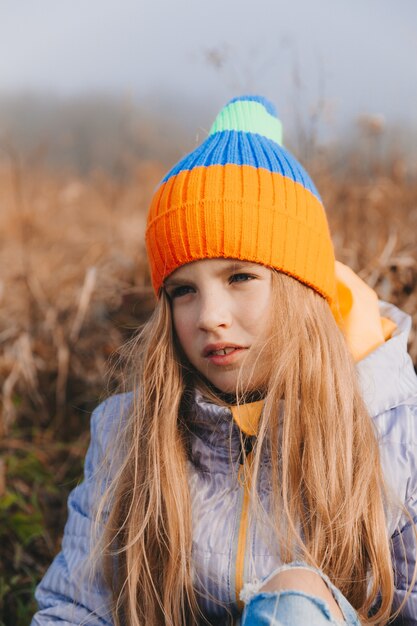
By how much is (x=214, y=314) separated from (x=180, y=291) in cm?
23

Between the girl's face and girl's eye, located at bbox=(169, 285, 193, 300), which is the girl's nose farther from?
girl's eye, located at bbox=(169, 285, 193, 300)

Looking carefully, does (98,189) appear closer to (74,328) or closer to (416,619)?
(74,328)

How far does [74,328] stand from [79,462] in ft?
2.21

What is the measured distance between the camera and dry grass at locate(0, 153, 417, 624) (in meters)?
2.86

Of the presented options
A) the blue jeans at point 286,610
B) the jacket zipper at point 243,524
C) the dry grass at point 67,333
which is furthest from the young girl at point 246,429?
the dry grass at point 67,333

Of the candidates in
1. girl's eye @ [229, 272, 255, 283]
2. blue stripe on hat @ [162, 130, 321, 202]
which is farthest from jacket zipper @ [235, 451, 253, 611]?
blue stripe on hat @ [162, 130, 321, 202]

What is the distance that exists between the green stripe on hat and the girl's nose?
59 centimetres

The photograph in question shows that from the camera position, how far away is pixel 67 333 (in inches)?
139

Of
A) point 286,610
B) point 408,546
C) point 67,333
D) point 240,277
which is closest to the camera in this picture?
point 286,610

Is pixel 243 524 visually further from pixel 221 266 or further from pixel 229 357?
pixel 221 266

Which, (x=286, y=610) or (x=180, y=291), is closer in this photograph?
(x=286, y=610)

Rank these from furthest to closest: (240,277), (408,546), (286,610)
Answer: (240,277)
(408,546)
(286,610)

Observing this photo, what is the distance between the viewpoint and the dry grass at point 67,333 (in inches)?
113

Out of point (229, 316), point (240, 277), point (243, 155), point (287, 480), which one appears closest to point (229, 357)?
point (229, 316)
